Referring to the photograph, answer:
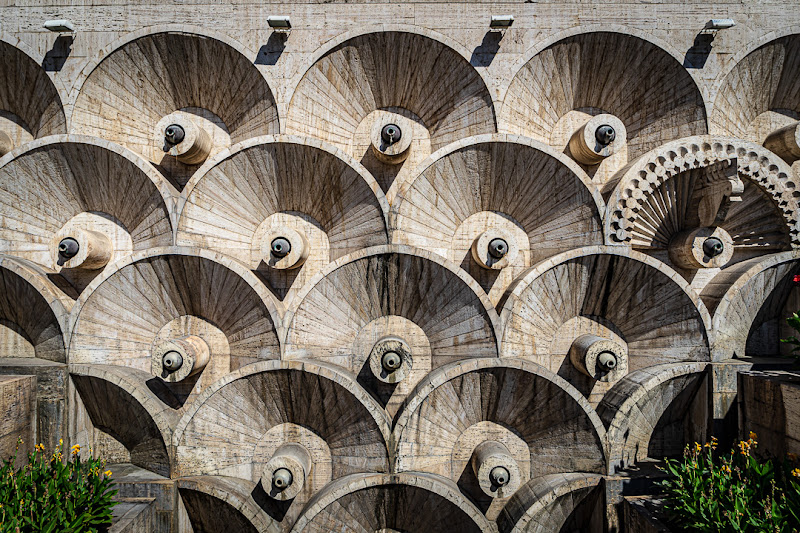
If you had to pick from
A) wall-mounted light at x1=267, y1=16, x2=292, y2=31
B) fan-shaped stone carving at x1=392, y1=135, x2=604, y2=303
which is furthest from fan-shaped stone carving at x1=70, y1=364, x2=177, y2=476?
wall-mounted light at x1=267, y1=16, x2=292, y2=31

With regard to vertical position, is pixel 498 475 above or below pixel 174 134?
below

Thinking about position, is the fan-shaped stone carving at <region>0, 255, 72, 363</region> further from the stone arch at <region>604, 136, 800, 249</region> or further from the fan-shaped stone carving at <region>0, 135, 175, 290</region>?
the stone arch at <region>604, 136, 800, 249</region>

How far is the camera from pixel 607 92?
30.7ft

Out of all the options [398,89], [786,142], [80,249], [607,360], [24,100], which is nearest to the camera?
[607,360]

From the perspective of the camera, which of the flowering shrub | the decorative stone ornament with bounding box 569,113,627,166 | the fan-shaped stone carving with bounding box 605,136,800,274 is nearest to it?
the flowering shrub

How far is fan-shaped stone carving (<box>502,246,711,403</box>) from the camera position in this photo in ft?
26.7

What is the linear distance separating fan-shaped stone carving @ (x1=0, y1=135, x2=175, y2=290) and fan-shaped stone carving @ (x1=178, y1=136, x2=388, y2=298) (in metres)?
0.72

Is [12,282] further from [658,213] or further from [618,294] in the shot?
[658,213]

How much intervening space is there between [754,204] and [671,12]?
12.5 ft

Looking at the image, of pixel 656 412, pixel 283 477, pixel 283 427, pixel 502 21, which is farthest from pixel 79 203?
pixel 656 412

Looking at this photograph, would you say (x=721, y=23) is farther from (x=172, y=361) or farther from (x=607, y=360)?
(x=172, y=361)

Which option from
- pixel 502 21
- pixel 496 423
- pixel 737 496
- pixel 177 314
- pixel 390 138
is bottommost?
pixel 737 496

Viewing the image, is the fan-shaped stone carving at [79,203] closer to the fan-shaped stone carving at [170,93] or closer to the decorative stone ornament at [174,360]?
the fan-shaped stone carving at [170,93]

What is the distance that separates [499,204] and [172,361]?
6.22 metres
